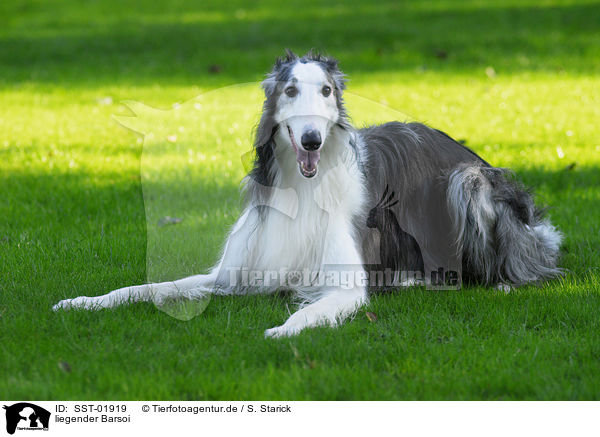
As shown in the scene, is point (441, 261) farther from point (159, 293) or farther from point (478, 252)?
point (159, 293)

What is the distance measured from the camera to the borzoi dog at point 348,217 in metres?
5.08

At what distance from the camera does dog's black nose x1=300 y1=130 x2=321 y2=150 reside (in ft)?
16.0

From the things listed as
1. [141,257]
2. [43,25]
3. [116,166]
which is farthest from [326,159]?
[43,25]

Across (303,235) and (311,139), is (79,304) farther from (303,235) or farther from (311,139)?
(311,139)

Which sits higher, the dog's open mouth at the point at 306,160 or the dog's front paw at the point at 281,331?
the dog's open mouth at the point at 306,160

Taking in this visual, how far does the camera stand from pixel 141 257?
21.4 ft

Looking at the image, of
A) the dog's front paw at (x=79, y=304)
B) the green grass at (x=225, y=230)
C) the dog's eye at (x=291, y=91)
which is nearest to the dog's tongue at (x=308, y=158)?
the dog's eye at (x=291, y=91)

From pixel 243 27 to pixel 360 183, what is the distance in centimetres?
1467

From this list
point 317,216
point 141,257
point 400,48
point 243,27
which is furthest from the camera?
point 243,27

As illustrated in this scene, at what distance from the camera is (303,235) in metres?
5.39
